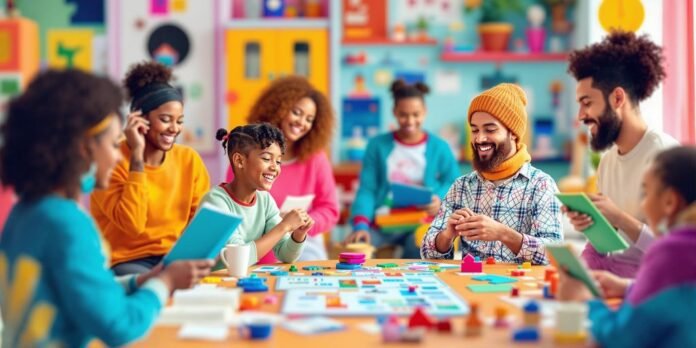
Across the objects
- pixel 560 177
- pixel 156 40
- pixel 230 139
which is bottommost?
pixel 560 177

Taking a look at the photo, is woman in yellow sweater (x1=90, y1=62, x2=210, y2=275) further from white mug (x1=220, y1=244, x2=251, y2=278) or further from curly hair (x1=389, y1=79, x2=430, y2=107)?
curly hair (x1=389, y1=79, x2=430, y2=107)

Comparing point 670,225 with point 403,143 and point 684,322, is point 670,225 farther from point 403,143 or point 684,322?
point 403,143

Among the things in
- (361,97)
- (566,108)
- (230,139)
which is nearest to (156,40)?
(361,97)

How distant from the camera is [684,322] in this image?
143 cm

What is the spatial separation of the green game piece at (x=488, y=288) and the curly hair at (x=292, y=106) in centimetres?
189

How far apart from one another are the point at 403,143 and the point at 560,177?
2.32 meters

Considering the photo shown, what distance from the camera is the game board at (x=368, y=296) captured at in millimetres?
1865

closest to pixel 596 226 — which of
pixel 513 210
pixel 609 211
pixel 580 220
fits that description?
pixel 580 220

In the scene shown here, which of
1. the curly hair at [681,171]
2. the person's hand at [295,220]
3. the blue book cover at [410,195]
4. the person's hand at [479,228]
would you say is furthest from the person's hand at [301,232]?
the blue book cover at [410,195]

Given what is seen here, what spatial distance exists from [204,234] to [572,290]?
84 cm

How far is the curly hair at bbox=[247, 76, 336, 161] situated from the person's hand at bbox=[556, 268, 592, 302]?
2.20m

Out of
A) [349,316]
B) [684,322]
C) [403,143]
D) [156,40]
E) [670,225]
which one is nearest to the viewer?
[684,322]

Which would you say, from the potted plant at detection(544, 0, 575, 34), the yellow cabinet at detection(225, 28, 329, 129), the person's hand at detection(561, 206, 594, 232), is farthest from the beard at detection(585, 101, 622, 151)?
the potted plant at detection(544, 0, 575, 34)

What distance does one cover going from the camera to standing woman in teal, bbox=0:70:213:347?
1.59 m
